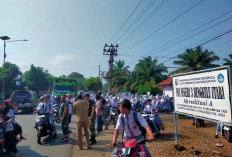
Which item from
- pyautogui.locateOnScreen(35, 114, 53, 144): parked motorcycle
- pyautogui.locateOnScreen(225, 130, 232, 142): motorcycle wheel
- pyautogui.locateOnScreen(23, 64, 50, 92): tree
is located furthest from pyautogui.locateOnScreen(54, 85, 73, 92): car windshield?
pyautogui.locateOnScreen(23, 64, 50, 92): tree

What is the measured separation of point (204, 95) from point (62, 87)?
786 inches

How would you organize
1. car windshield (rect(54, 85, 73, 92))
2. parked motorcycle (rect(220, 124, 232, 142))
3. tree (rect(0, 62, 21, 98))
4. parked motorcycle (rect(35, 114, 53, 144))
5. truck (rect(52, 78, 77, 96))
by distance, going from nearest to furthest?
parked motorcycle (rect(220, 124, 232, 142)) < parked motorcycle (rect(35, 114, 53, 144)) < truck (rect(52, 78, 77, 96)) < car windshield (rect(54, 85, 73, 92)) < tree (rect(0, 62, 21, 98))

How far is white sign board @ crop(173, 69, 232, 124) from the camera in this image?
4570mm

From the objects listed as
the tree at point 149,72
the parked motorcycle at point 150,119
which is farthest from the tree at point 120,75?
the parked motorcycle at point 150,119

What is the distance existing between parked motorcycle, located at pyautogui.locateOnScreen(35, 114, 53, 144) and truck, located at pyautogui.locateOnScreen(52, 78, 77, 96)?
49.8 feet

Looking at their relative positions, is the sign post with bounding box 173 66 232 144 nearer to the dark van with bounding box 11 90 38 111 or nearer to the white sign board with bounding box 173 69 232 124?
the white sign board with bounding box 173 69 232 124

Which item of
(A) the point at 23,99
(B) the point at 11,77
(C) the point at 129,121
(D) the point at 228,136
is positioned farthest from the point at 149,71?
(C) the point at 129,121

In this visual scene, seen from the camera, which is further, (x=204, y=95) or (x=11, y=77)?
(x=11, y=77)

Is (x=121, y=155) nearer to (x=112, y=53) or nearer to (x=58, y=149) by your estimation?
(x=58, y=149)

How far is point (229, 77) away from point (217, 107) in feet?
2.81

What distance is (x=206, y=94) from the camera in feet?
17.1

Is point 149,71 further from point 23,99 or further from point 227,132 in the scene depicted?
point 227,132

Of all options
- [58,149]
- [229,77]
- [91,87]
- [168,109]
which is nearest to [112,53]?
[168,109]

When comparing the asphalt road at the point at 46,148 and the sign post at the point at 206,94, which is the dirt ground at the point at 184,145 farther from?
the sign post at the point at 206,94
